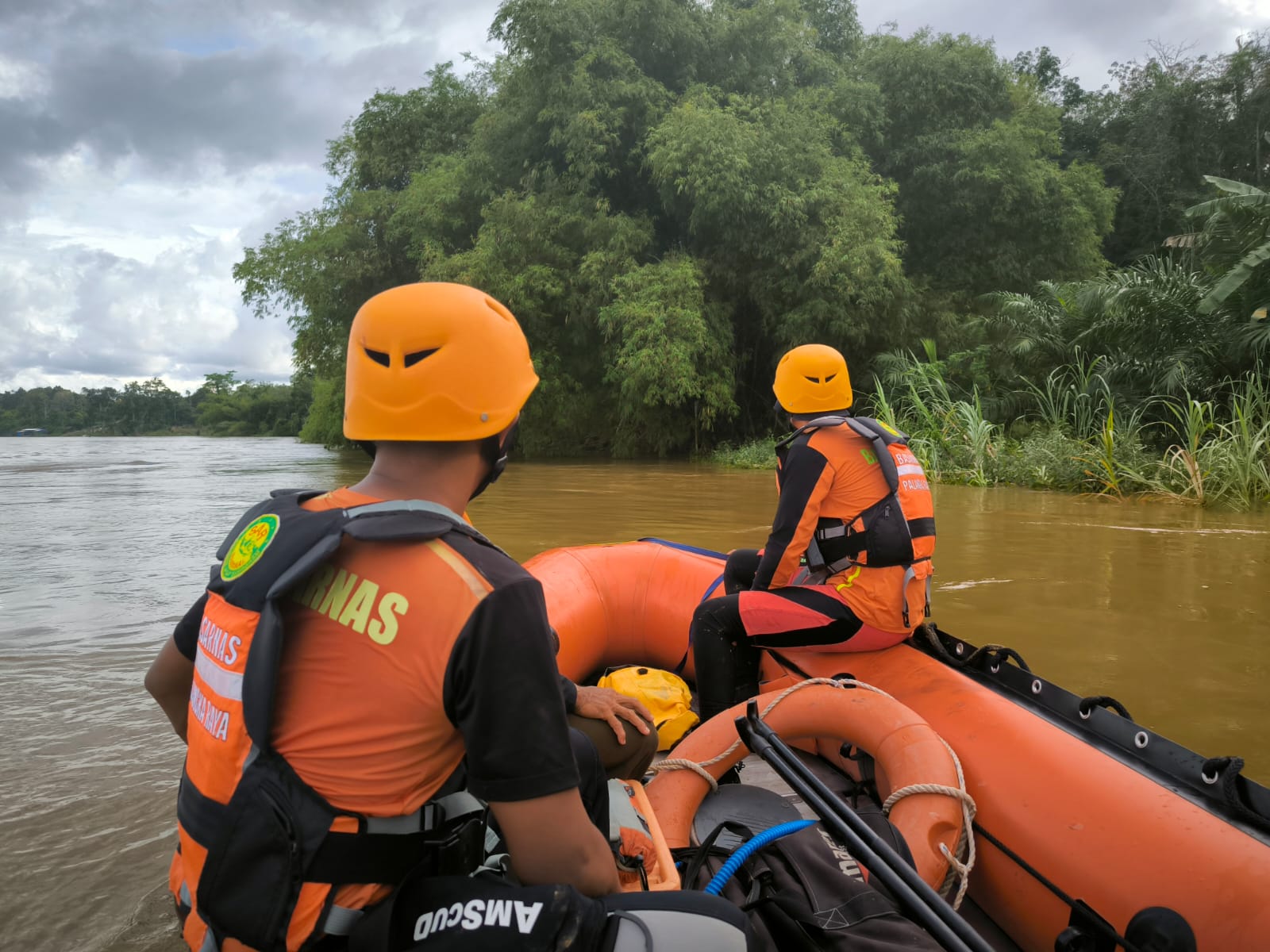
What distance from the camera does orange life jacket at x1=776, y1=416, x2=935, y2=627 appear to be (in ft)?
8.52

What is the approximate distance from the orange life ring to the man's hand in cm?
47

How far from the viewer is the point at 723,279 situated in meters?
15.4

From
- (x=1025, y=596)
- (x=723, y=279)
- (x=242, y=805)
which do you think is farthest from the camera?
(x=723, y=279)

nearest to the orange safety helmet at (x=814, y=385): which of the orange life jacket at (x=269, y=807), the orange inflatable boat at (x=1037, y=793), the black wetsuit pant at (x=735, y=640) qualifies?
the black wetsuit pant at (x=735, y=640)

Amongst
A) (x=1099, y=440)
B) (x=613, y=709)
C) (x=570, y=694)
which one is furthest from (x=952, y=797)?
(x=1099, y=440)

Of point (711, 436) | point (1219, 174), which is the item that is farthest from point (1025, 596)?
point (1219, 174)

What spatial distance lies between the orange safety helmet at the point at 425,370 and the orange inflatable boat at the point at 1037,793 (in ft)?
3.98

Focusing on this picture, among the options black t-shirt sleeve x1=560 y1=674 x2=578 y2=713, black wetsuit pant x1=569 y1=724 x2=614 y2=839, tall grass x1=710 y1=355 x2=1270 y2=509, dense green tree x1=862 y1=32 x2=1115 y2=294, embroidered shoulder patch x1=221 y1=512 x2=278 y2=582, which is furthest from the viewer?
dense green tree x1=862 y1=32 x2=1115 y2=294

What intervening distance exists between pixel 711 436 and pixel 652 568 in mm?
13625

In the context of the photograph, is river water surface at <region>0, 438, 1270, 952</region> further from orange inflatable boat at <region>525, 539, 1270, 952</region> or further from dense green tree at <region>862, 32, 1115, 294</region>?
dense green tree at <region>862, 32, 1115, 294</region>

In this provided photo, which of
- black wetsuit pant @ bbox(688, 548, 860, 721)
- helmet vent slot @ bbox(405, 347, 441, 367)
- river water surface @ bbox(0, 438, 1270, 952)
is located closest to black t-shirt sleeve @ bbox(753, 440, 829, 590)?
black wetsuit pant @ bbox(688, 548, 860, 721)

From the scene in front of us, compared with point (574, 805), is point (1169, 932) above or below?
below

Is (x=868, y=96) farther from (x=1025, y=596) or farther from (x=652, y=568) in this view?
(x=652, y=568)

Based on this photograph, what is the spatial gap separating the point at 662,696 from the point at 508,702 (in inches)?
80.0
